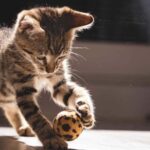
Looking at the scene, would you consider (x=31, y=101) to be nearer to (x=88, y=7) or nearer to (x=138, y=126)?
(x=138, y=126)

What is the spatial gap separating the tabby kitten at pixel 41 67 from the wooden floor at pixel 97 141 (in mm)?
64

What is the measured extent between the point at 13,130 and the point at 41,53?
22.6 inches

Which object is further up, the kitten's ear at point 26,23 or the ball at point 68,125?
the kitten's ear at point 26,23

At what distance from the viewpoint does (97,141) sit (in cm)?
193

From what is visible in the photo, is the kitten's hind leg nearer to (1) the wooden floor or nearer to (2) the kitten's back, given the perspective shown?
(1) the wooden floor

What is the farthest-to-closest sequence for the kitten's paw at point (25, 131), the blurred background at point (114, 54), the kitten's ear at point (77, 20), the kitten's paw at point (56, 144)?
the blurred background at point (114, 54) < the kitten's paw at point (25, 131) < the kitten's ear at point (77, 20) < the kitten's paw at point (56, 144)

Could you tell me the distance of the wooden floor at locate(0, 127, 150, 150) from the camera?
69.4 inches

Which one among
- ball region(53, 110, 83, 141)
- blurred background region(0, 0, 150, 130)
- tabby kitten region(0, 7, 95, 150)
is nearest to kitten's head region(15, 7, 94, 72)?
tabby kitten region(0, 7, 95, 150)

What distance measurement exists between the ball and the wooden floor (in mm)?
60

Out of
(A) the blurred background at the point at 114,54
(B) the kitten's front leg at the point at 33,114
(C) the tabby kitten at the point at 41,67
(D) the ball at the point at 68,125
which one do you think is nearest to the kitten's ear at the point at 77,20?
(C) the tabby kitten at the point at 41,67

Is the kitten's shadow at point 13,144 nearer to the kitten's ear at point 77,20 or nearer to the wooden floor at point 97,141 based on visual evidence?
the wooden floor at point 97,141

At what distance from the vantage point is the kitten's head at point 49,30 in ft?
6.11

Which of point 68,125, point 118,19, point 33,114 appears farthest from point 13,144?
point 118,19

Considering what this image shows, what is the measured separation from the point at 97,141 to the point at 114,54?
1.37 meters
